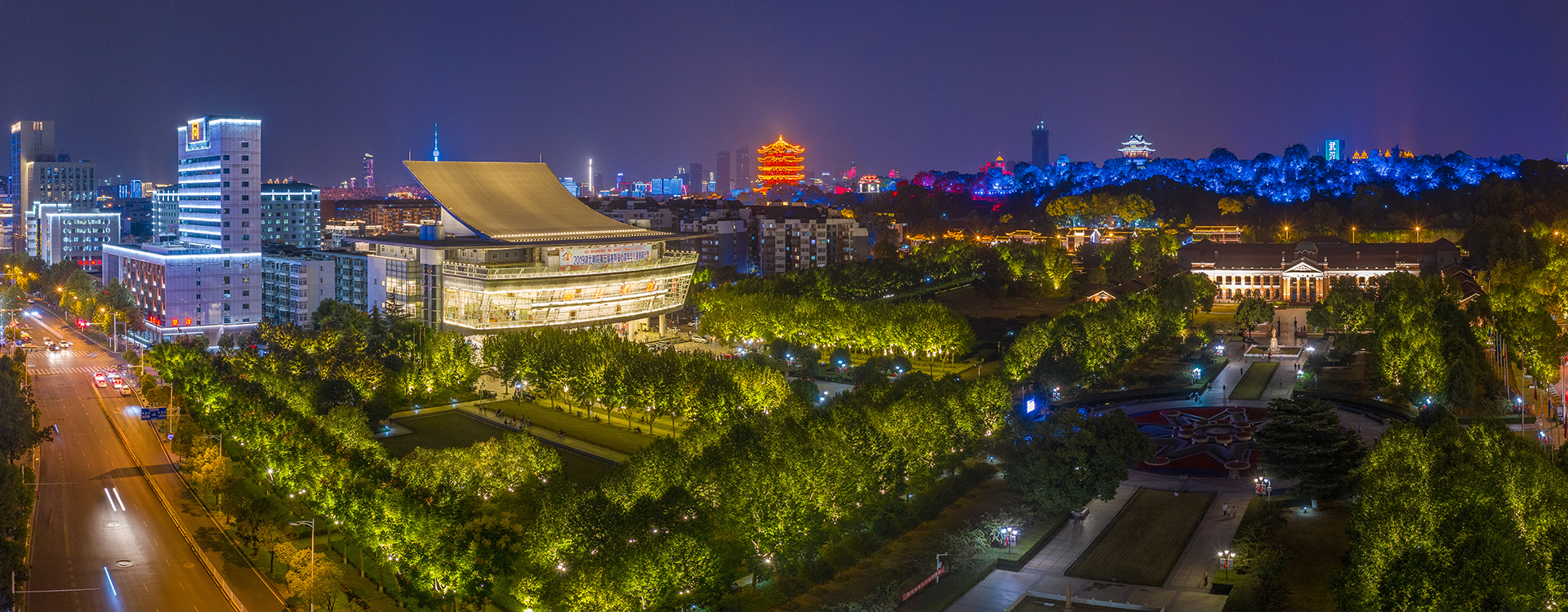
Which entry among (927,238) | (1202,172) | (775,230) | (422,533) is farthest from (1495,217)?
(422,533)

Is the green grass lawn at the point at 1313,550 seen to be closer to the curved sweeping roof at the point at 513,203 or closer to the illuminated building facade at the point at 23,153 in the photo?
the curved sweeping roof at the point at 513,203

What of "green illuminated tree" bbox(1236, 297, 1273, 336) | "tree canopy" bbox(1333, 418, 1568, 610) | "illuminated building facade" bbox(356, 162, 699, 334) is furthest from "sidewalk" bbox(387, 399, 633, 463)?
"green illuminated tree" bbox(1236, 297, 1273, 336)

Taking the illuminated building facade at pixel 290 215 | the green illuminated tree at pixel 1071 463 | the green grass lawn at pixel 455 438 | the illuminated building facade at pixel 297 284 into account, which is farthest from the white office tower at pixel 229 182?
the green illuminated tree at pixel 1071 463

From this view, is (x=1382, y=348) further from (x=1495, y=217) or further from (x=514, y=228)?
(x=1495, y=217)

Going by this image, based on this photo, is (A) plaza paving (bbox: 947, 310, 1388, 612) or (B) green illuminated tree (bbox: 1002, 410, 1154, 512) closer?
(A) plaza paving (bbox: 947, 310, 1388, 612)

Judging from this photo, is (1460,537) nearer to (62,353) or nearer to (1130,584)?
(1130,584)

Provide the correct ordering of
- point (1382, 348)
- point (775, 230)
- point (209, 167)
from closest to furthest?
point (1382, 348)
point (209, 167)
point (775, 230)

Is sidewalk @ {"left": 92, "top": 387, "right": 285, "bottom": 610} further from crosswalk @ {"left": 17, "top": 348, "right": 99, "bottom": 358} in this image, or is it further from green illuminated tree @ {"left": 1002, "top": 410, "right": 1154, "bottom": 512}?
crosswalk @ {"left": 17, "top": 348, "right": 99, "bottom": 358}
